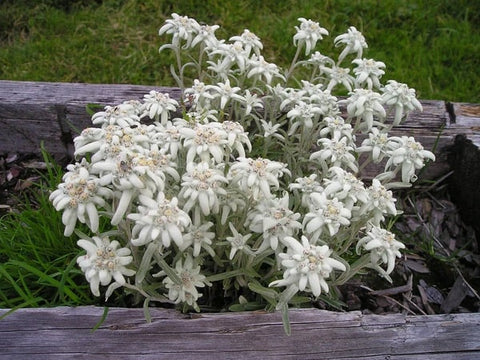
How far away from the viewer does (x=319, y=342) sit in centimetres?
201

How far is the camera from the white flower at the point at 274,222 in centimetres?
183

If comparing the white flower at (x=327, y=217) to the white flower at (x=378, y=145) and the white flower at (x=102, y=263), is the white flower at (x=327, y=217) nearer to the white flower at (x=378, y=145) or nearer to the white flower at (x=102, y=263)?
the white flower at (x=378, y=145)

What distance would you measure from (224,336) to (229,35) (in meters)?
3.21

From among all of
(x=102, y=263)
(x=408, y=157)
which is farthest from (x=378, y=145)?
(x=102, y=263)

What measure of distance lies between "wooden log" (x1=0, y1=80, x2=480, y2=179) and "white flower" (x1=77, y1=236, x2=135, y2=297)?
4.54 feet

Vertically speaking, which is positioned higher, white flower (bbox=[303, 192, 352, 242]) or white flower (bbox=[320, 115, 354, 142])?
white flower (bbox=[320, 115, 354, 142])

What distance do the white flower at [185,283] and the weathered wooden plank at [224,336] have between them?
12 cm

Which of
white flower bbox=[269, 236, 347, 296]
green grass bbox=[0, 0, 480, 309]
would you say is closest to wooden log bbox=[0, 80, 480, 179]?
green grass bbox=[0, 0, 480, 309]

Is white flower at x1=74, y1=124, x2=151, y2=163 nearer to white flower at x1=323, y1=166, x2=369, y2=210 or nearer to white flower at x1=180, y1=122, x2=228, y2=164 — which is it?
white flower at x1=180, y1=122, x2=228, y2=164

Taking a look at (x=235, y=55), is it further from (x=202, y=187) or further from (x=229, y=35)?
(x=229, y=35)

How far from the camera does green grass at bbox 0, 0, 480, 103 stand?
4.30 meters

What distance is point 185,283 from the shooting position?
195cm

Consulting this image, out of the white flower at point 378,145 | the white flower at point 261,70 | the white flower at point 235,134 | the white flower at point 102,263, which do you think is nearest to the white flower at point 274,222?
the white flower at point 235,134

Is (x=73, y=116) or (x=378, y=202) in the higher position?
(x=378, y=202)
